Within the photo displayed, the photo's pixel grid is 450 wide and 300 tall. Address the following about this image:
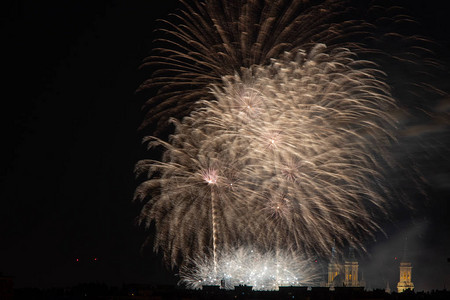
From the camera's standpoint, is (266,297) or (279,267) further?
(279,267)

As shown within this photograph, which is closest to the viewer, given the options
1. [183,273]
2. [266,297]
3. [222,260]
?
[266,297]

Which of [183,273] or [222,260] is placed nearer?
[222,260]

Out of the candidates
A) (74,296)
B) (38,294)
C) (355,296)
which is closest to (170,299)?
(74,296)

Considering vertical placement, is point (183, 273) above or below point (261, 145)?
below

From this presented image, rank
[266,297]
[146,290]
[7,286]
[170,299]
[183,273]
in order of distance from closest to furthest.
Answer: [7,286]
[170,299]
[146,290]
[266,297]
[183,273]

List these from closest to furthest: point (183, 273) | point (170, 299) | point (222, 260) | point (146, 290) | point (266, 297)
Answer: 1. point (170, 299)
2. point (146, 290)
3. point (266, 297)
4. point (222, 260)
5. point (183, 273)

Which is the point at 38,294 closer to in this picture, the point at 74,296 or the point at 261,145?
the point at 74,296

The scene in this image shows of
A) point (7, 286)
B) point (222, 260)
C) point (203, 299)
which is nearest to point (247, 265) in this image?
point (222, 260)

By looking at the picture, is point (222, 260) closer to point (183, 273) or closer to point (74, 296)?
point (183, 273)

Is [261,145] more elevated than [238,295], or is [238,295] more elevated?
[261,145]
